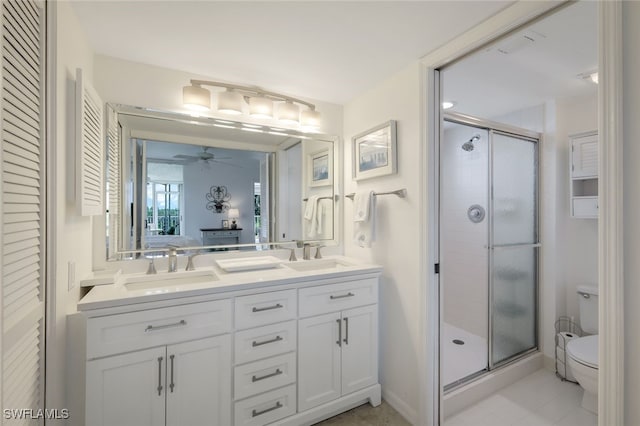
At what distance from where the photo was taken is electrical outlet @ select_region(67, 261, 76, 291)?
4.09 feet

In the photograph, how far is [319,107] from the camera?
7.59 ft

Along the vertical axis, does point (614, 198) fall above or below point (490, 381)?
above

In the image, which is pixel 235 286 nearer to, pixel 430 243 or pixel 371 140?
pixel 430 243

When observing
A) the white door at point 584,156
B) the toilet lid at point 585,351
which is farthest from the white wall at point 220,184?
the white door at point 584,156

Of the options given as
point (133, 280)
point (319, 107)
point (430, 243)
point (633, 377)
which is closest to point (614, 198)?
point (633, 377)

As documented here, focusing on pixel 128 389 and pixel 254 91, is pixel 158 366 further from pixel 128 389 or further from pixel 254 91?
pixel 254 91

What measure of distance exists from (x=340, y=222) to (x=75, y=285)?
5.69 feet

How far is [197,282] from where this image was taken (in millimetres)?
1726

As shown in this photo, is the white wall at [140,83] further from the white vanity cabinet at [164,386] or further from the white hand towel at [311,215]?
the white vanity cabinet at [164,386]

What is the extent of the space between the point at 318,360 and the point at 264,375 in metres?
0.33

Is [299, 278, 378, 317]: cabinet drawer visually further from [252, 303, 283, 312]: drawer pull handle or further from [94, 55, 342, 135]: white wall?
[94, 55, 342, 135]: white wall

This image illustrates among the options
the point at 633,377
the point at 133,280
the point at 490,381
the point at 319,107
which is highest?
the point at 319,107

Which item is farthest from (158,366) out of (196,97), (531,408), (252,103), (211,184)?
(531,408)

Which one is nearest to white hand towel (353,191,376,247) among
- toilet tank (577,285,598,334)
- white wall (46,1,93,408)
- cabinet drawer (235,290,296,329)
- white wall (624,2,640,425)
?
cabinet drawer (235,290,296,329)
